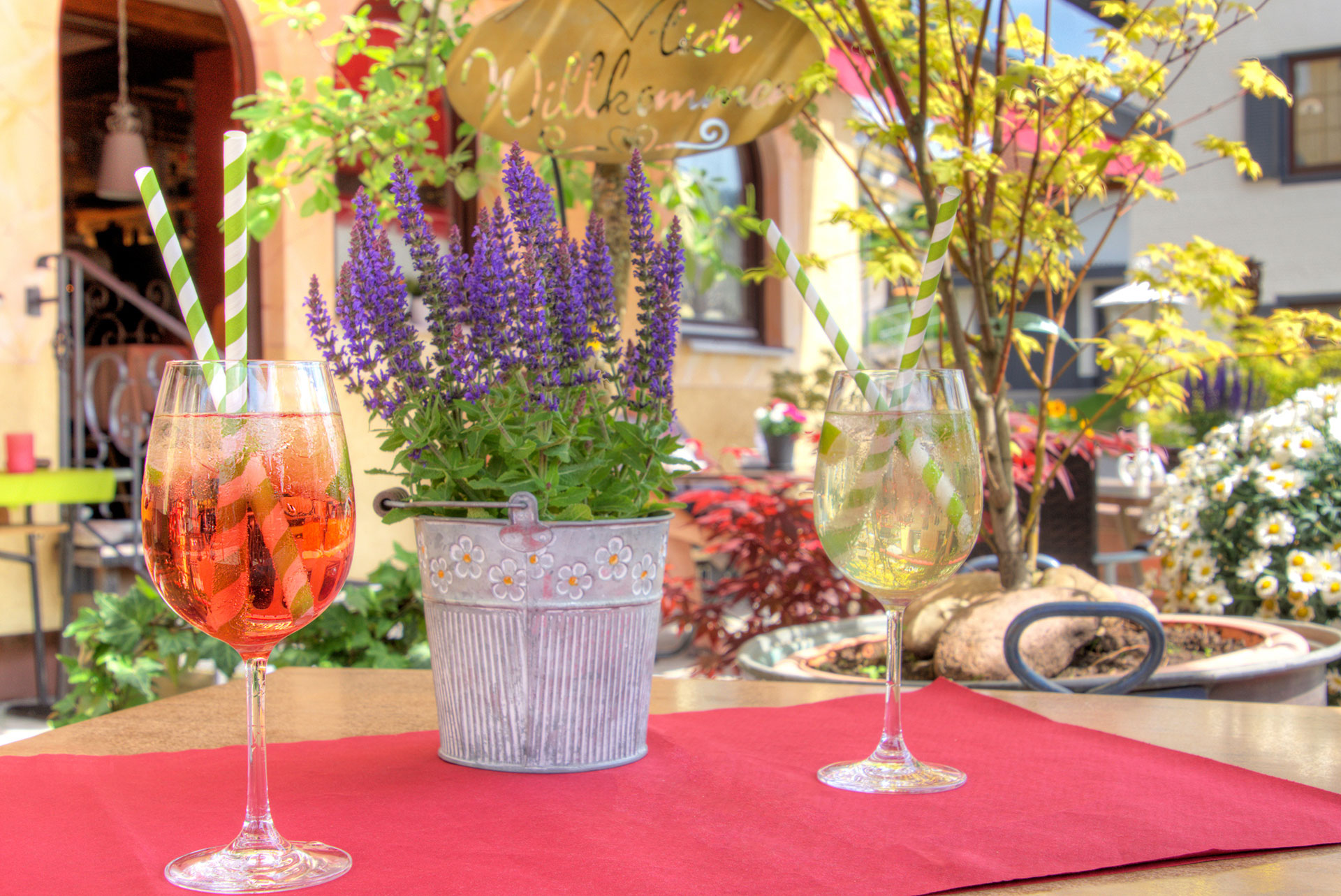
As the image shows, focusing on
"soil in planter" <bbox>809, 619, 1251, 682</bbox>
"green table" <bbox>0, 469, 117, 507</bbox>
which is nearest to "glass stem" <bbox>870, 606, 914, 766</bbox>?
"soil in planter" <bbox>809, 619, 1251, 682</bbox>

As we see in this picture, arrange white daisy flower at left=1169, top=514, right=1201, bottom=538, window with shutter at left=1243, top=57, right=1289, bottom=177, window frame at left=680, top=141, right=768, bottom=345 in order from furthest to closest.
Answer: window with shutter at left=1243, top=57, right=1289, bottom=177, window frame at left=680, top=141, right=768, bottom=345, white daisy flower at left=1169, top=514, right=1201, bottom=538

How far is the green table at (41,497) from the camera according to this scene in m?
3.77

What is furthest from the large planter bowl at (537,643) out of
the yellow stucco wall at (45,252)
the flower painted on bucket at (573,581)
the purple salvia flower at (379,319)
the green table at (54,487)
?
the green table at (54,487)

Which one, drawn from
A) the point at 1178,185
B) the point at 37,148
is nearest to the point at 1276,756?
the point at 37,148

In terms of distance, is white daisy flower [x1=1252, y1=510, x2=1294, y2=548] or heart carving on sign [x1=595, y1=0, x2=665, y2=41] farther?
white daisy flower [x1=1252, y1=510, x2=1294, y2=548]

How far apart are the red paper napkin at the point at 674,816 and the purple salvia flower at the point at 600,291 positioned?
0.30 m

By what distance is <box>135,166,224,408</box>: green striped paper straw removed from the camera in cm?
65

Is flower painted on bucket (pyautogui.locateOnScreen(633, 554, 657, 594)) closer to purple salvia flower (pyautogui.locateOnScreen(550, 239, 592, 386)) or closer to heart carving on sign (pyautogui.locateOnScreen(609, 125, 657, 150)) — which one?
purple salvia flower (pyautogui.locateOnScreen(550, 239, 592, 386))

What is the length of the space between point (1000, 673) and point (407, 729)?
1.08m

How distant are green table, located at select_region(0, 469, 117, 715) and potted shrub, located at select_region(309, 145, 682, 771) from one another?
3470 millimetres

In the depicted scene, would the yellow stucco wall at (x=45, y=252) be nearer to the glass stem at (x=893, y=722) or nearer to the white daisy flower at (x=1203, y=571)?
the white daisy flower at (x=1203, y=571)

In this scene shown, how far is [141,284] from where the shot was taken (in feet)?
25.8

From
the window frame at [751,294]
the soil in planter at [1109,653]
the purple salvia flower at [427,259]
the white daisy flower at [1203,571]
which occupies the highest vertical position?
the window frame at [751,294]

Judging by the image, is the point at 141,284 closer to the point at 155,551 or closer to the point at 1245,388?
the point at 1245,388
